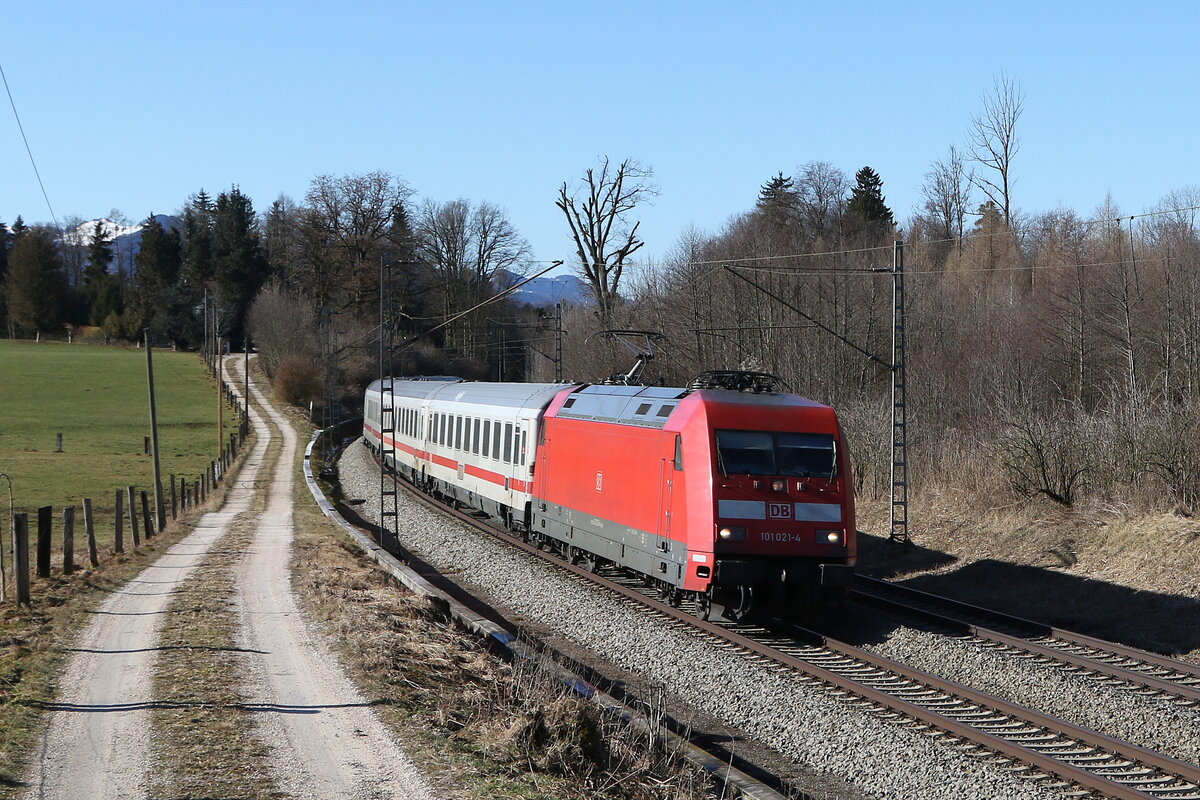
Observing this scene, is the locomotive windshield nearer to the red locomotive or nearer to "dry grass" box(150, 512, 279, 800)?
the red locomotive

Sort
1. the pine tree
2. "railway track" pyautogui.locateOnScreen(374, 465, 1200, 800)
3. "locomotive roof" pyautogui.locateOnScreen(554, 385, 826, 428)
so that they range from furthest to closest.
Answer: the pine tree → "locomotive roof" pyautogui.locateOnScreen(554, 385, 826, 428) → "railway track" pyautogui.locateOnScreen(374, 465, 1200, 800)

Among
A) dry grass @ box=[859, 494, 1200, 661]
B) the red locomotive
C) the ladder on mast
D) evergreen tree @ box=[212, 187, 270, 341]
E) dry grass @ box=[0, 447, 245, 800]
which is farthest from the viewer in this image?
evergreen tree @ box=[212, 187, 270, 341]

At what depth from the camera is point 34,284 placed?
102 meters

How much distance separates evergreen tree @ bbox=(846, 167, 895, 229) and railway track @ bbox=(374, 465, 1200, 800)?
57.9 meters

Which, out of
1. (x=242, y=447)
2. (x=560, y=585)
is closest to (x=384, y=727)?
(x=560, y=585)

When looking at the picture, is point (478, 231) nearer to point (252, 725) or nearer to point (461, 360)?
point (461, 360)

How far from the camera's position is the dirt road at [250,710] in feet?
25.3

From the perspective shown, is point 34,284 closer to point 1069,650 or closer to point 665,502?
point 665,502

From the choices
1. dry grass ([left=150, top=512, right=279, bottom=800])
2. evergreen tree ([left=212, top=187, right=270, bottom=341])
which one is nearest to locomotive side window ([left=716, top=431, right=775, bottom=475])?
dry grass ([left=150, top=512, right=279, bottom=800])

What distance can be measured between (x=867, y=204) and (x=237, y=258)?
5744 centimetres

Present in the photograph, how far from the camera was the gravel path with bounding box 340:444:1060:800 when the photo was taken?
9.26 metres

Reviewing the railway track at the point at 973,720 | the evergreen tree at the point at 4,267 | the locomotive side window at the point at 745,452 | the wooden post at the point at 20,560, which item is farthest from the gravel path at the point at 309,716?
the evergreen tree at the point at 4,267

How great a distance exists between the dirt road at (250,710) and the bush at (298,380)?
176 ft

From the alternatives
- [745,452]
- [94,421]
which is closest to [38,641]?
[745,452]
